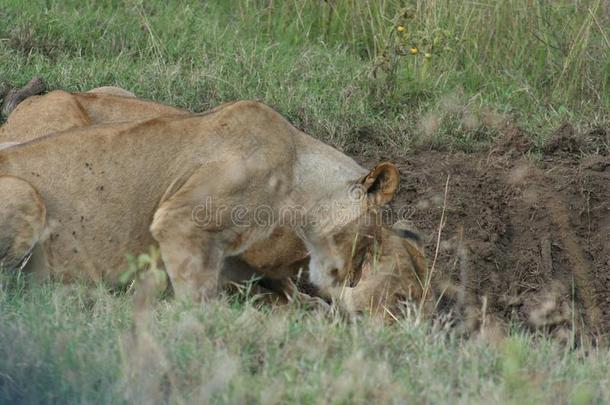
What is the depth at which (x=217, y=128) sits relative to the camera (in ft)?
18.7

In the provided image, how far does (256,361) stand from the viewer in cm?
423

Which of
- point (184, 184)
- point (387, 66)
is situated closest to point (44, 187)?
point (184, 184)

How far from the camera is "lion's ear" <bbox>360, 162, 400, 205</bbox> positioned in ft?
18.2

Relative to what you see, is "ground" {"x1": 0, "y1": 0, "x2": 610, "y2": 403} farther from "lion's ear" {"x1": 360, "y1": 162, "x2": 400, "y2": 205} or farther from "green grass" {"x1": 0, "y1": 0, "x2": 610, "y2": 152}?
"lion's ear" {"x1": 360, "y1": 162, "x2": 400, "y2": 205}

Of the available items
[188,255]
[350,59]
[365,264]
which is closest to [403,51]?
[350,59]

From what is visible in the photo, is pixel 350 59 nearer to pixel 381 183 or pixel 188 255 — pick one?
pixel 381 183

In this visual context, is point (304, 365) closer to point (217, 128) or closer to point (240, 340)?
point (240, 340)

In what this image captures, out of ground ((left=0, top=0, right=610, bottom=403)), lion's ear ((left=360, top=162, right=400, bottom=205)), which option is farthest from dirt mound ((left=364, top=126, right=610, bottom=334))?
lion's ear ((left=360, top=162, right=400, bottom=205))

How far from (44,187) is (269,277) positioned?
1143 millimetres

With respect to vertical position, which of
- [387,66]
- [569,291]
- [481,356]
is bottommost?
[569,291]

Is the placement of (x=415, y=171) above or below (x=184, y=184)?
below

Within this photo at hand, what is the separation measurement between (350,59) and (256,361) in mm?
5326

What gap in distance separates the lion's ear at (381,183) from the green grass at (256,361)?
2.88 feet

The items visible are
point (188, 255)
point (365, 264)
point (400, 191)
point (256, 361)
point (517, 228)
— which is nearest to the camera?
point (256, 361)
